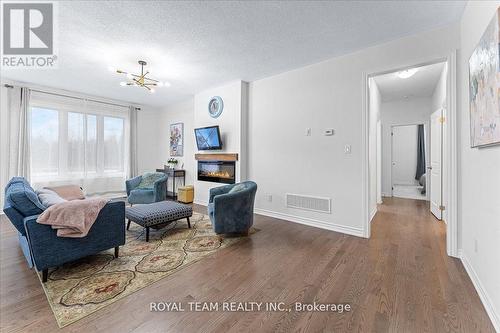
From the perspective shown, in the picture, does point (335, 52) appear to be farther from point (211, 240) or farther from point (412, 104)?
point (412, 104)

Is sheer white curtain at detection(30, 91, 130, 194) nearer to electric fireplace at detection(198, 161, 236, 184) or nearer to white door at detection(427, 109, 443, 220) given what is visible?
electric fireplace at detection(198, 161, 236, 184)

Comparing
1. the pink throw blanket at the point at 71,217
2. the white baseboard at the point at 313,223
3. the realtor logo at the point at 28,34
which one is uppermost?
the realtor logo at the point at 28,34

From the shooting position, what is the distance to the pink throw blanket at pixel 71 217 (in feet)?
6.22

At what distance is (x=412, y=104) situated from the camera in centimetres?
593

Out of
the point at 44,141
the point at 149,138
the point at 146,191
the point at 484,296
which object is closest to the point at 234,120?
the point at 146,191

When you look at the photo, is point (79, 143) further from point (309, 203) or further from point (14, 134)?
point (309, 203)

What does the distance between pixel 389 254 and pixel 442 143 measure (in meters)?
2.55

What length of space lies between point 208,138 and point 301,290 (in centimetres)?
381

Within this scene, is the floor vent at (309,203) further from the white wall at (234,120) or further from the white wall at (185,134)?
the white wall at (185,134)

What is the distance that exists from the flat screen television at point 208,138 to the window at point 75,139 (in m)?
2.54

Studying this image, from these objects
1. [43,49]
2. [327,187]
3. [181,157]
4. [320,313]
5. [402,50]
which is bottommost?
[320,313]

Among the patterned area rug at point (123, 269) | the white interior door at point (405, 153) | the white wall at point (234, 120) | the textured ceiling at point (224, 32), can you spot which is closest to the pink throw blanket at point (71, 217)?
the patterned area rug at point (123, 269)

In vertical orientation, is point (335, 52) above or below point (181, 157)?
above

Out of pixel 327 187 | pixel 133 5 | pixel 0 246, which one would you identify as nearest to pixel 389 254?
pixel 327 187
